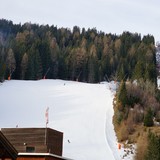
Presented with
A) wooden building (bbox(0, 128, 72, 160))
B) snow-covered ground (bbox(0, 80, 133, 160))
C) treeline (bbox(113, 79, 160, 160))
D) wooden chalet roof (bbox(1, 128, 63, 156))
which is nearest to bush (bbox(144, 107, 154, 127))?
treeline (bbox(113, 79, 160, 160))

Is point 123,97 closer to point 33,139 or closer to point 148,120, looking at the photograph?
point 148,120

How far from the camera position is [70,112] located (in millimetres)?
51312

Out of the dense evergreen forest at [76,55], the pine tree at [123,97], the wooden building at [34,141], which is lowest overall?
the wooden building at [34,141]

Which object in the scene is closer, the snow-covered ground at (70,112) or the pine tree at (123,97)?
the snow-covered ground at (70,112)

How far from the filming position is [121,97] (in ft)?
163

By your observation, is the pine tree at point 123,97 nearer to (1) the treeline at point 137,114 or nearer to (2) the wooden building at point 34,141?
(1) the treeline at point 137,114

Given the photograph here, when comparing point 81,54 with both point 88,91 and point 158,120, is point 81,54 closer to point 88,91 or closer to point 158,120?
point 88,91

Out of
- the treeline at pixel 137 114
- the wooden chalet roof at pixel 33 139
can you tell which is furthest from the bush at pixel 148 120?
the wooden chalet roof at pixel 33 139

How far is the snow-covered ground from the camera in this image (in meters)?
38.4

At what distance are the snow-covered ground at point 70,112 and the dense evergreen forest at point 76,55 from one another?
7863 mm

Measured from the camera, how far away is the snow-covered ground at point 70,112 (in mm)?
38375

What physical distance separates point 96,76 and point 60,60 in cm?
817

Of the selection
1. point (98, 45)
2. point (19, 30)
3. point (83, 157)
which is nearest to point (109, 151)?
point (83, 157)

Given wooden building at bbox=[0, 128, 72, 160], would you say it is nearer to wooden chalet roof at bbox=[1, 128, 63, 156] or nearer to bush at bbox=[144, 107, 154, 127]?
wooden chalet roof at bbox=[1, 128, 63, 156]
